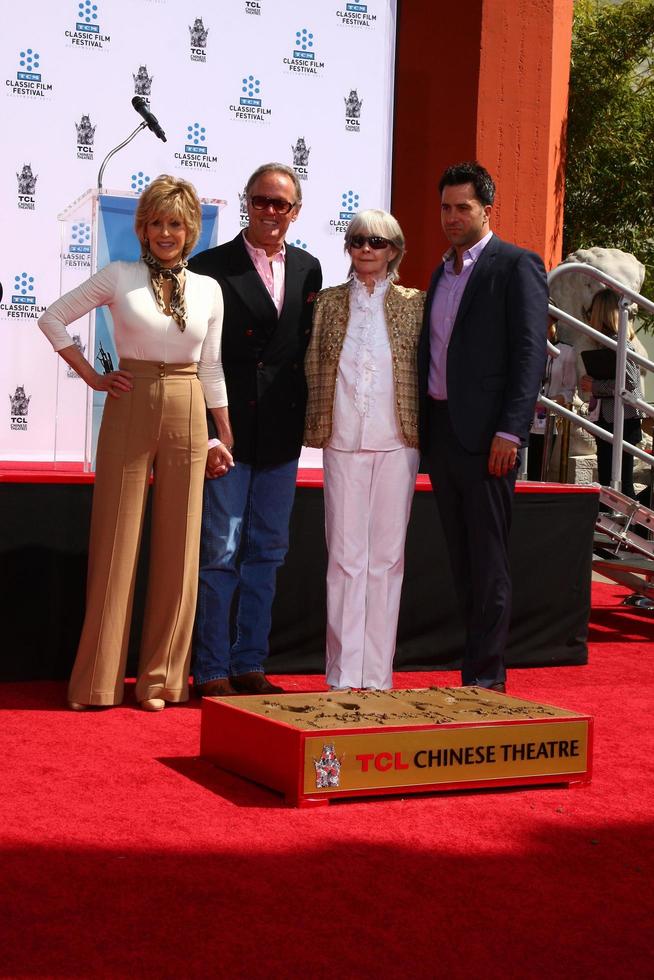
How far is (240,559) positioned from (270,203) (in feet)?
3.92

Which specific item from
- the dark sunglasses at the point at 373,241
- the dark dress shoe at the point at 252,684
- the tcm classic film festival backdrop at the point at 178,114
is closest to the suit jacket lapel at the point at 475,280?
the dark sunglasses at the point at 373,241

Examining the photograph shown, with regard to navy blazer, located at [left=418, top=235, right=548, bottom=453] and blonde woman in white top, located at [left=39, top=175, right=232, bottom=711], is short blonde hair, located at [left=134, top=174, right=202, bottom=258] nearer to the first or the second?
blonde woman in white top, located at [left=39, top=175, right=232, bottom=711]

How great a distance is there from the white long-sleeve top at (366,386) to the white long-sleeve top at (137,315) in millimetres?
467

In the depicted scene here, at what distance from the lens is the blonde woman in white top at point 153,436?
4289mm

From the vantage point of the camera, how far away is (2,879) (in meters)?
2.61

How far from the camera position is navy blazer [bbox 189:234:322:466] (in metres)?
4.46

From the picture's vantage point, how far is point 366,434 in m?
4.41

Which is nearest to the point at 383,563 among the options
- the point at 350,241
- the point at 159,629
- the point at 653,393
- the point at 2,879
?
the point at 159,629

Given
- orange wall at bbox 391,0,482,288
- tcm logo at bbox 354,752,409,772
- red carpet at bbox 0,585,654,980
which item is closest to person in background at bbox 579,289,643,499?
orange wall at bbox 391,0,482,288

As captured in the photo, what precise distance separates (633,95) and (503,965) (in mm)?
20802

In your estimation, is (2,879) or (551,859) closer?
(2,879)

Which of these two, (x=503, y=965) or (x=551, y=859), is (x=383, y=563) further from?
(x=503, y=965)

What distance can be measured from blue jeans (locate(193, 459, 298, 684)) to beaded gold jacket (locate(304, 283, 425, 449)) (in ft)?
0.77

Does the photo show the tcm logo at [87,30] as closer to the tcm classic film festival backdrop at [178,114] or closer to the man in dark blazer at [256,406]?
the tcm classic film festival backdrop at [178,114]
